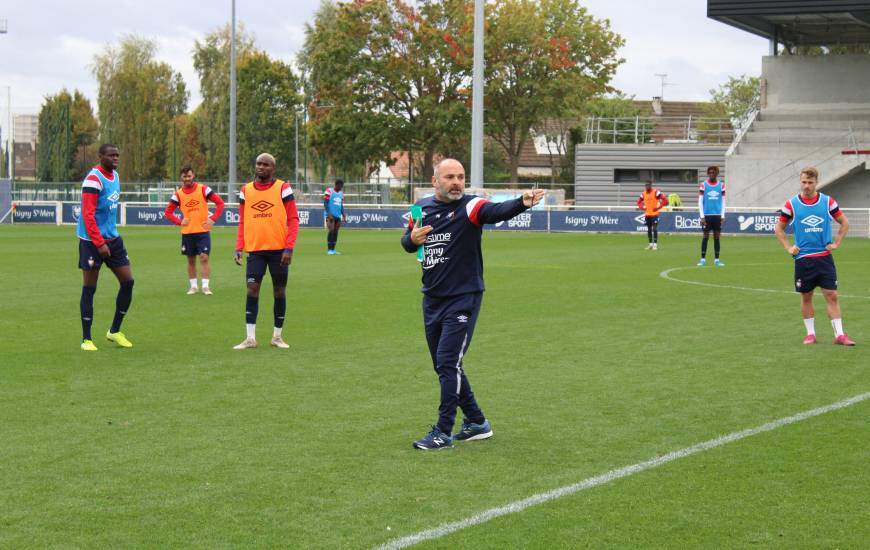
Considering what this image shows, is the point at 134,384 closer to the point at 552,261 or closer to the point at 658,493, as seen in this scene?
the point at 658,493

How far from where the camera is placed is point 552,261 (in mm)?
26172

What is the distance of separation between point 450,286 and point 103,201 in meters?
5.32

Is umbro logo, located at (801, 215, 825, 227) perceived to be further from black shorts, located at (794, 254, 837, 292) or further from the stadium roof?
the stadium roof

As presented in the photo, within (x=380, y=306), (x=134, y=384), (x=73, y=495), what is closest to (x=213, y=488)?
(x=73, y=495)

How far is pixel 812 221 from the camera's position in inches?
480

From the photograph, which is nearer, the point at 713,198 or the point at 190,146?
the point at 713,198

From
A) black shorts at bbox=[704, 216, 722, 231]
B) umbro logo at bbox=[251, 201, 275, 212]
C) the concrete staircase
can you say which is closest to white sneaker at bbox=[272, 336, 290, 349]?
umbro logo at bbox=[251, 201, 275, 212]

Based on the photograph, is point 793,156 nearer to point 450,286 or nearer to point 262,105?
point 262,105

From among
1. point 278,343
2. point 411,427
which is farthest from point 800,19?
point 411,427

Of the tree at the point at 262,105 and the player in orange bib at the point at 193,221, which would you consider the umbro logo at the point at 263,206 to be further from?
the tree at the point at 262,105

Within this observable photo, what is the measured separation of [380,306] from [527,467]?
30.8ft

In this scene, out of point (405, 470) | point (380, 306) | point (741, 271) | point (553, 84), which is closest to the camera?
point (405, 470)

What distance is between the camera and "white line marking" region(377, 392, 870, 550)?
18.0ft

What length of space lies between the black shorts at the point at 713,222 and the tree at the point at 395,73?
116 ft
